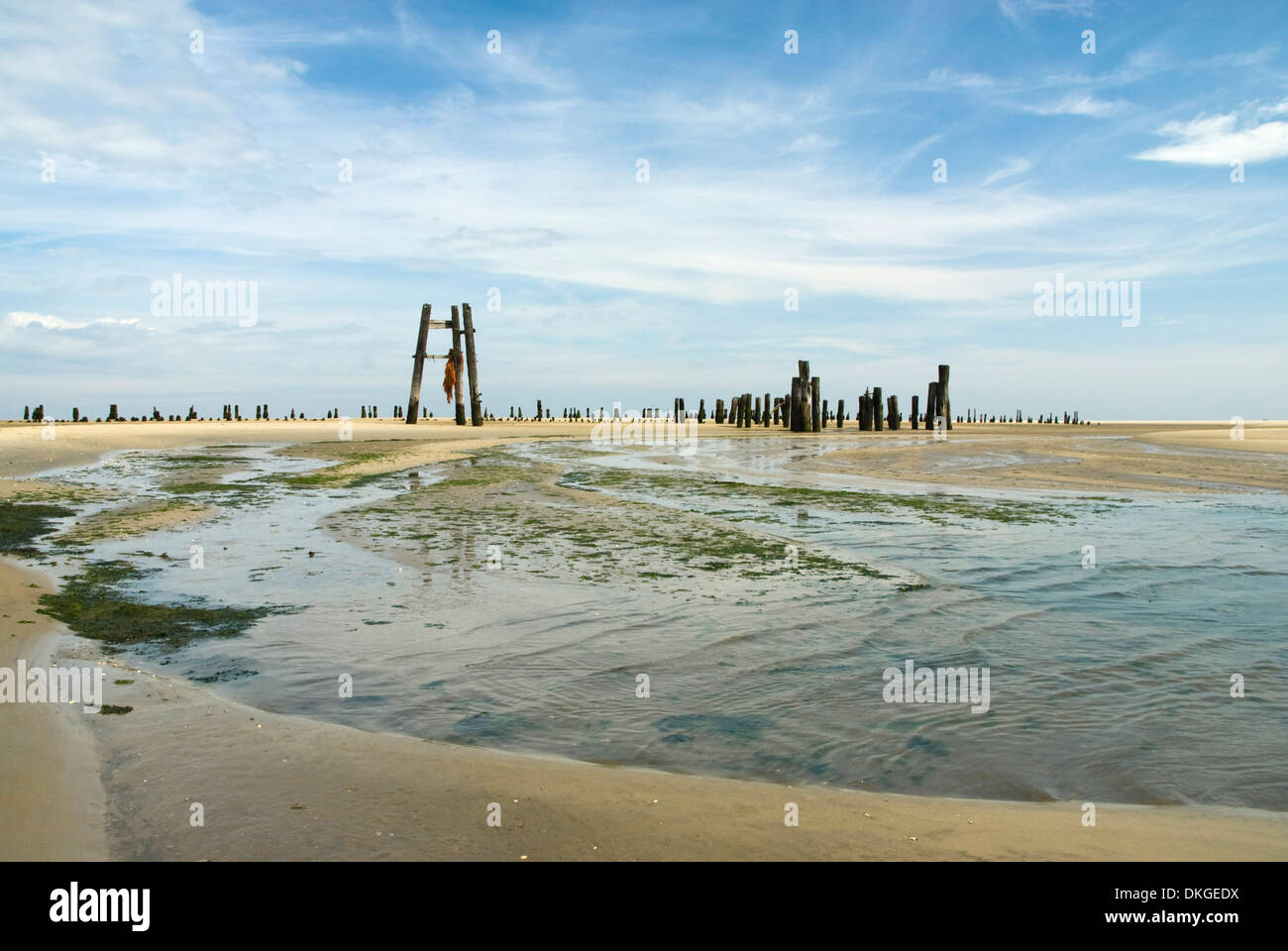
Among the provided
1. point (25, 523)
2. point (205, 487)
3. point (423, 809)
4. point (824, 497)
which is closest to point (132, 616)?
point (423, 809)

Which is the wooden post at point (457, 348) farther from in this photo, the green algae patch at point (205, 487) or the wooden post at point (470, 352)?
the green algae patch at point (205, 487)

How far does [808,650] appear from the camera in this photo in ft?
18.7

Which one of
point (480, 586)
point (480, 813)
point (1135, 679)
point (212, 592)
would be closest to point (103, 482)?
point (212, 592)

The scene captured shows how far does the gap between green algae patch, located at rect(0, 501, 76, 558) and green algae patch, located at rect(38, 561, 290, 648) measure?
6.44ft

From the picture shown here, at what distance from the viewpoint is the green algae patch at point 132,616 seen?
231 inches

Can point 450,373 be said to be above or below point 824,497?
above

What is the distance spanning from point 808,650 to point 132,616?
485 cm

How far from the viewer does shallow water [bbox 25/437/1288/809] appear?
13.3 ft

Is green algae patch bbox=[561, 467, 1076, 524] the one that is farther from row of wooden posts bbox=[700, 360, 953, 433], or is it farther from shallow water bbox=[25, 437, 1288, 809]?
row of wooden posts bbox=[700, 360, 953, 433]

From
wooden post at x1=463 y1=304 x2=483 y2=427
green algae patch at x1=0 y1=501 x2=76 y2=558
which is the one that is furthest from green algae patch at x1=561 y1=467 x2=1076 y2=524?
wooden post at x1=463 y1=304 x2=483 y2=427

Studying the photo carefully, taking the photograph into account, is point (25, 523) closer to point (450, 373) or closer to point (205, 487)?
point (205, 487)
